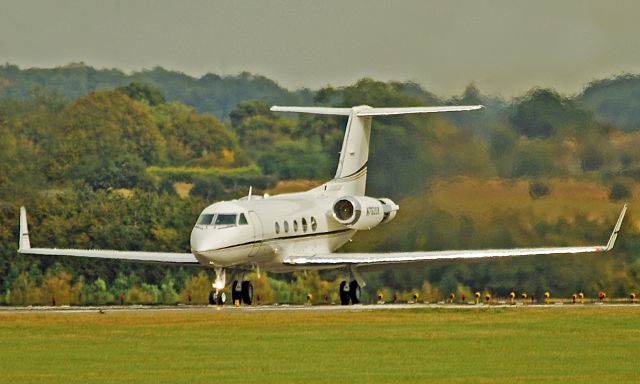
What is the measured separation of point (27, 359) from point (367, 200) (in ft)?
71.5

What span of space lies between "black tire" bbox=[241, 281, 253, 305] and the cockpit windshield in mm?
2504

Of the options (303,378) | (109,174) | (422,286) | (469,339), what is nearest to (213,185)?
(109,174)

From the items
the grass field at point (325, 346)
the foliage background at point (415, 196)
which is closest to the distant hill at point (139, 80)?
the foliage background at point (415, 196)

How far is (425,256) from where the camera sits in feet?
157

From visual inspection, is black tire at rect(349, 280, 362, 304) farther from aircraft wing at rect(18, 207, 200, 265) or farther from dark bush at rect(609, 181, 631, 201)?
dark bush at rect(609, 181, 631, 201)

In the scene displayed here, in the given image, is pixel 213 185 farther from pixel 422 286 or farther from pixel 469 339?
pixel 469 339

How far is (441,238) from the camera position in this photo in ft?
172

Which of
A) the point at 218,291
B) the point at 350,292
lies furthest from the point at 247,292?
the point at 350,292

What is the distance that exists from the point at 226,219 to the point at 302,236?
3568mm

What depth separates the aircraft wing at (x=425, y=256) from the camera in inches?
1829

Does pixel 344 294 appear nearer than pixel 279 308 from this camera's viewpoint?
No

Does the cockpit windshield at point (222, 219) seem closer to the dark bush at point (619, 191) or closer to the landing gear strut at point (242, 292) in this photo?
the landing gear strut at point (242, 292)

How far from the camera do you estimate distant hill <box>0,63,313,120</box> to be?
112m

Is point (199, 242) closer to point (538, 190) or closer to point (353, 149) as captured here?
point (353, 149)
